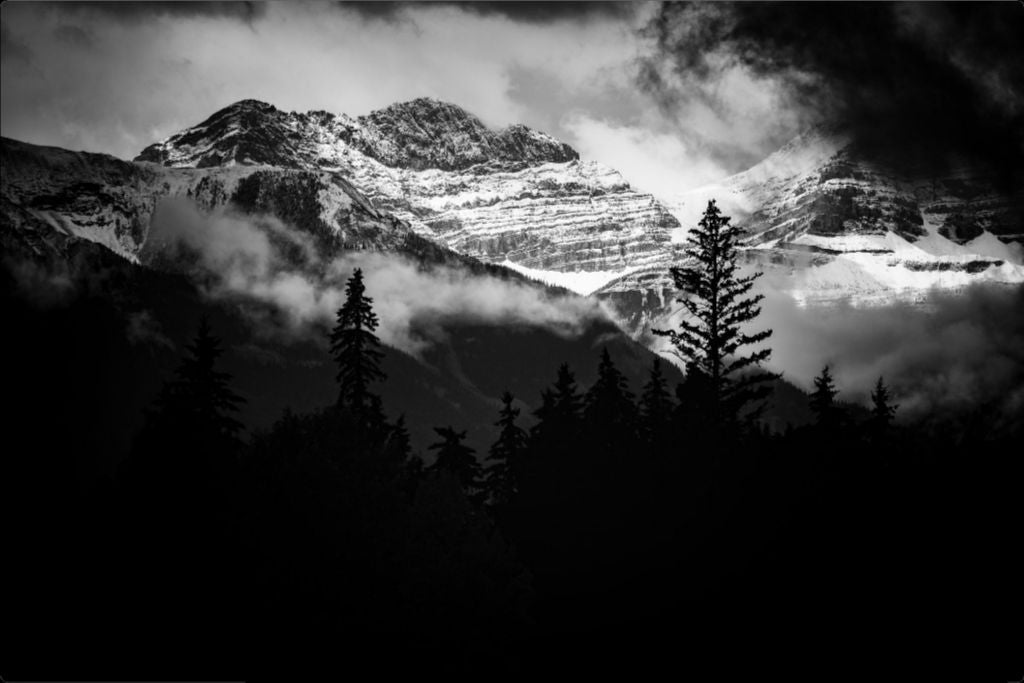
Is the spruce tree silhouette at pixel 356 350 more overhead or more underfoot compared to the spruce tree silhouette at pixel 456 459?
more overhead

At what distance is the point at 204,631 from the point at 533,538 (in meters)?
16.9

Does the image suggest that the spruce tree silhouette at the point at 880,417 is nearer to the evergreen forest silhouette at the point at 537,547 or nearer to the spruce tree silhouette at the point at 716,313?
the spruce tree silhouette at the point at 716,313

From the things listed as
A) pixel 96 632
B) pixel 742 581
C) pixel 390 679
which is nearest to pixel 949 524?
pixel 742 581

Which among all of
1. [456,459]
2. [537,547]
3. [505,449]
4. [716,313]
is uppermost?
[716,313]

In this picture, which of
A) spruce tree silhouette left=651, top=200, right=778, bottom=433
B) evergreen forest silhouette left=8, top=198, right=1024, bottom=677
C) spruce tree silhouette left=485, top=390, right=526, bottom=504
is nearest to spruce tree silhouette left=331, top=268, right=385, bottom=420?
spruce tree silhouette left=485, top=390, right=526, bottom=504

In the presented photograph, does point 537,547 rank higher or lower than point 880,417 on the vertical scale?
lower

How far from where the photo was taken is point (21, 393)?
15412cm

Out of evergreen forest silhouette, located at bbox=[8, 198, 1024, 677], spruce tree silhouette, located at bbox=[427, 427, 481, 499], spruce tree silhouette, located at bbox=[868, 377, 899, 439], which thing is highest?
spruce tree silhouette, located at bbox=[868, 377, 899, 439]

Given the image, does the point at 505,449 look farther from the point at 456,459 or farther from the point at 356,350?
the point at 356,350

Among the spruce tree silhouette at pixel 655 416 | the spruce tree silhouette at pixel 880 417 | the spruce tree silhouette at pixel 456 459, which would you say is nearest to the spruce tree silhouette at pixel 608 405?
the spruce tree silhouette at pixel 655 416

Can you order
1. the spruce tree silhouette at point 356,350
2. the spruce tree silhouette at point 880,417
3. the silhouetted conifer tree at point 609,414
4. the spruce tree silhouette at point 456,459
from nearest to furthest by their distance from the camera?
1. the silhouetted conifer tree at point 609,414
2. the spruce tree silhouette at point 880,417
3. the spruce tree silhouette at point 456,459
4. the spruce tree silhouette at point 356,350

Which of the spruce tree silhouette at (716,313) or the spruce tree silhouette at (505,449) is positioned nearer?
the spruce tree silhouette at (716,313)

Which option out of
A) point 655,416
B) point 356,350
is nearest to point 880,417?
point 655,416

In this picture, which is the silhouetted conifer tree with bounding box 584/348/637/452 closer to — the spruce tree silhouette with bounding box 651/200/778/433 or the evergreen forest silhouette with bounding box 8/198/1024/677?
the evergreen forest silhouette with bounding box 8/198/1024/677
